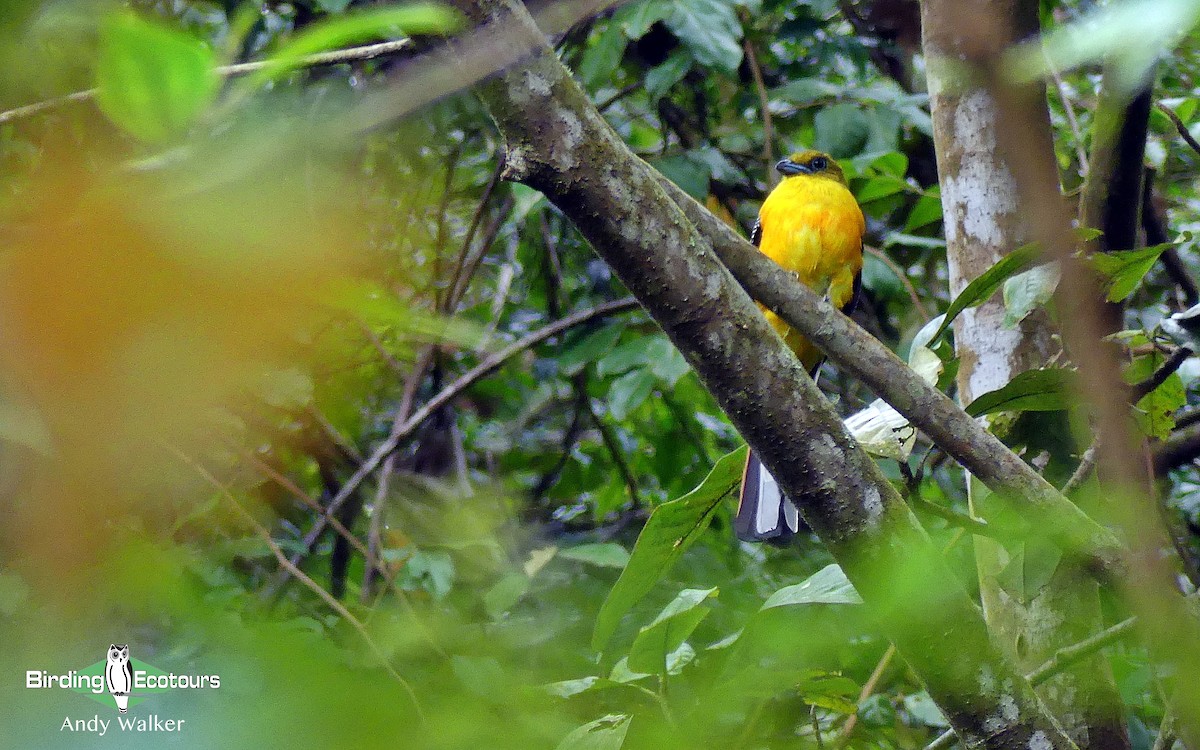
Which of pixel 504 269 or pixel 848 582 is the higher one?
pixel 504 269

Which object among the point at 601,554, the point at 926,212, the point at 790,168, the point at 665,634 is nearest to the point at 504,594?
the point at 601,554

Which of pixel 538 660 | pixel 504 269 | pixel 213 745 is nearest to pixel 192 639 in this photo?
pixel 213 745

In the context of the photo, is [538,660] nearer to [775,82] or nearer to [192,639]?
[192,639]

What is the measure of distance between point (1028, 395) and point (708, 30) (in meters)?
1.79

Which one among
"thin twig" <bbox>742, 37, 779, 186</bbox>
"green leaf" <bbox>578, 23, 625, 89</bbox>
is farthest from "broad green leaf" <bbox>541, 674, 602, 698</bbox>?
"thin twig" <bbox>742, 37, 779, 186</bbox>

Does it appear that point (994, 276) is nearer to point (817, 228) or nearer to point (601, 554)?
point (601, 554)

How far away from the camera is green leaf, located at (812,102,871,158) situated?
10.5 ft

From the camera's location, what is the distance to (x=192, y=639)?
1.76 ft

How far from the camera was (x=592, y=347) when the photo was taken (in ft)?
10.3

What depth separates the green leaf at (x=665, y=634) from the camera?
146cm

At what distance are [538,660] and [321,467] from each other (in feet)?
4.65

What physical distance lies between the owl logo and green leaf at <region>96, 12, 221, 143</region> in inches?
10.1

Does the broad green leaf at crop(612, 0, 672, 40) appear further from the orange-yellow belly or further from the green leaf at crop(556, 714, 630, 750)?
the green leaf at crop(556, 714, 630, 750)

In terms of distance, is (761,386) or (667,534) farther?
(667,534)
